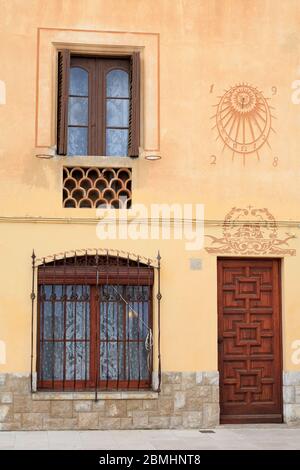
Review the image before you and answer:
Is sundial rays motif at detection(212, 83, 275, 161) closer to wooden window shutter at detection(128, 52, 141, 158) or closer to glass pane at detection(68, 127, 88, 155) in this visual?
wooden window shutter at detection(128, 52, 141, 158)

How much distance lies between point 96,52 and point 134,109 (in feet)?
3.54

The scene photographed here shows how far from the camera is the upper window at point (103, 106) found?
1328cm

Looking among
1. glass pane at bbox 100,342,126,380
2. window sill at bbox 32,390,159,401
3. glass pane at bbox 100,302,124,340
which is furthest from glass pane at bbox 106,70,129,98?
window sill at bbox 32,390,159,401

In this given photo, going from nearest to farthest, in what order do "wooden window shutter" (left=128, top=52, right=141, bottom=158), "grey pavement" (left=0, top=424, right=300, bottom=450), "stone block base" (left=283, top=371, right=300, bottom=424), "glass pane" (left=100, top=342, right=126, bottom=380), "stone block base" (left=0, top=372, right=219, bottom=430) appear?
"grey pavement" (left=0, top=424, right=300, bottom=450) < "stone block base" (left=0, top=372, right=219, bottom=430) < "glass pane" (left=100, top=342, right=126, bottom=380) < "wooden window shutter" (left=128, top=52, right=141, bottom=158) < "stone block base" (left=283, top=371, right=300, bottom=424)

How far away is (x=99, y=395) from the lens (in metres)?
12.8

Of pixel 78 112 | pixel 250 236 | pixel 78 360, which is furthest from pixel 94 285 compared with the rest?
pixel 78 112

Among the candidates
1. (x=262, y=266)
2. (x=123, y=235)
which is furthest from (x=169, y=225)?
(x=262, y=266)

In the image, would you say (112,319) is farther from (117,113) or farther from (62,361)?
(117,113)

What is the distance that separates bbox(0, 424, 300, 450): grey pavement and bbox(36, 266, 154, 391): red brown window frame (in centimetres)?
73

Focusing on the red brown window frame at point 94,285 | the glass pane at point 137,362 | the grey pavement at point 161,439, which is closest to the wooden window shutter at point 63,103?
the red brown window frame at point 94,285

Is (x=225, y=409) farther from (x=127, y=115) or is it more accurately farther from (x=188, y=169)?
(x=127, y=115)

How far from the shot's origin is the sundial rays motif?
13.5 metres

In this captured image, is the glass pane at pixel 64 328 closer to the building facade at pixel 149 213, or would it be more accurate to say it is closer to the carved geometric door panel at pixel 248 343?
the building facade at pixel 149 213

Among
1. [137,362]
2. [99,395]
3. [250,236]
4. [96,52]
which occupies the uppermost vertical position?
[96,52]
